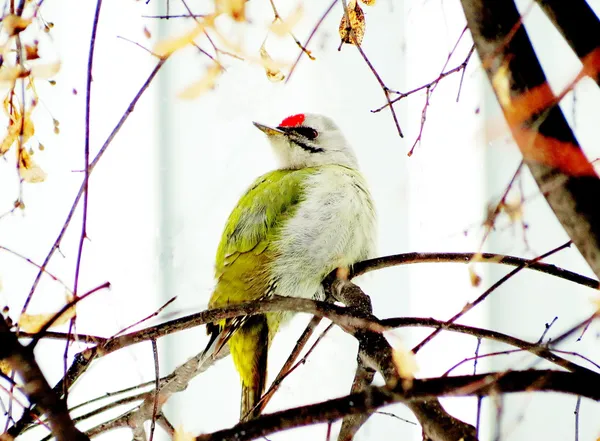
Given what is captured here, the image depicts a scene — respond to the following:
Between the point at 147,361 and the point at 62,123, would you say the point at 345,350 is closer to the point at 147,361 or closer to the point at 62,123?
the point at 147,361

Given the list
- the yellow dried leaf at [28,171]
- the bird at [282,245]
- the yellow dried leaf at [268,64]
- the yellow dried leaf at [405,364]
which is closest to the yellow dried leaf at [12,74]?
the yellow dried leaf at [28,171]

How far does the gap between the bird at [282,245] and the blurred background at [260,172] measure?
0.84ft

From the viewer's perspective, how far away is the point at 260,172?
1.62m

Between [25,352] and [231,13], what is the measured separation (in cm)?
35

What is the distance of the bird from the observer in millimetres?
1079

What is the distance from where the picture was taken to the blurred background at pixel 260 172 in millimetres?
1356

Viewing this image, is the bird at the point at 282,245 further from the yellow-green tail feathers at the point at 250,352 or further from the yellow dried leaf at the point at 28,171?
the yellow dried leaf at the point at 28,171

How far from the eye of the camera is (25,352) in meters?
0.35

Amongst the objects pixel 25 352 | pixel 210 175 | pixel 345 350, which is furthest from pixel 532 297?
pixel 25 352

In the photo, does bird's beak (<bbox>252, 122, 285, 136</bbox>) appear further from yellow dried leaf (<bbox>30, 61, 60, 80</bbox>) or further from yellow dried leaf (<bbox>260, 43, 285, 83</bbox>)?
yellow dried leaf (<bbox>30, 61, 60, 80</bbox>)

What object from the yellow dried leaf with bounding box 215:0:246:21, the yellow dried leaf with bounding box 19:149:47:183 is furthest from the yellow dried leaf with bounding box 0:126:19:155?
the yellow dried leaf with bounding box 215:0:246:21

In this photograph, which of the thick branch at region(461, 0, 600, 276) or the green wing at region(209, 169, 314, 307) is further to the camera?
the green wing at region(209, 169, 314, 307)

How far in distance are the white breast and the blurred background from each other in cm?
28

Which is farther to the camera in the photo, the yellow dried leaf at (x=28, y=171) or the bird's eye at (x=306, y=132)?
the bird's eye at (x=306, y=132)
